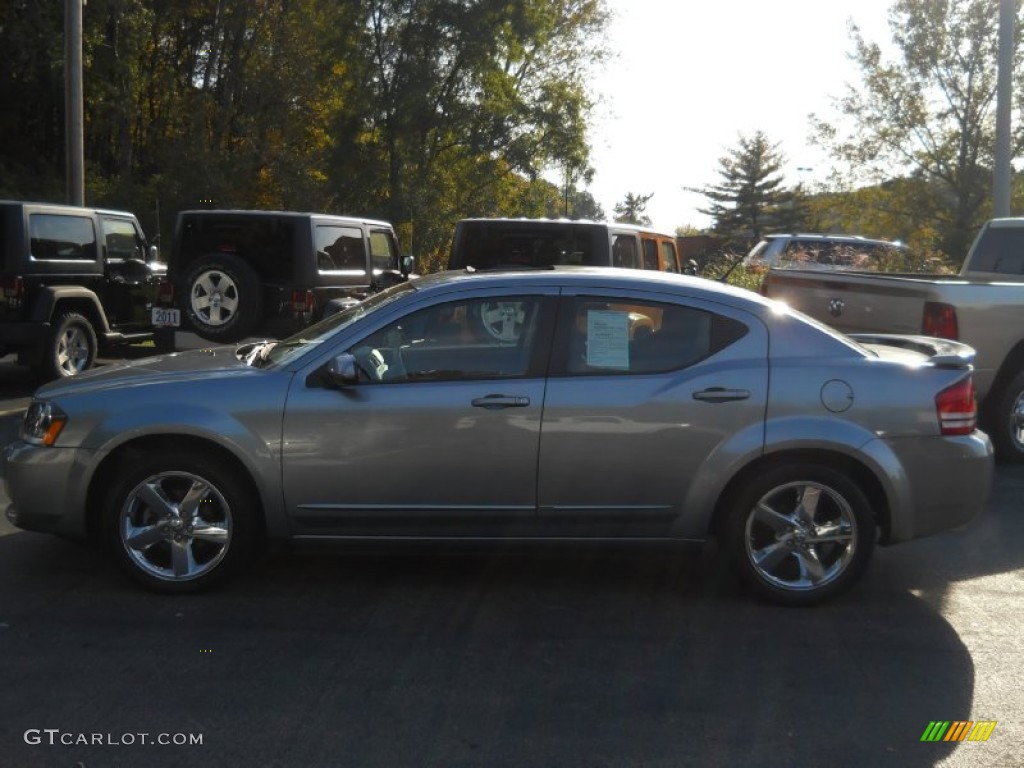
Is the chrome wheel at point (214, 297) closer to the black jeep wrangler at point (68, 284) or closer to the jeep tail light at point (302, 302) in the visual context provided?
the jeep tail light at point (302, 302)

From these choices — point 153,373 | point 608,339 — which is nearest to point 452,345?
point 608,339

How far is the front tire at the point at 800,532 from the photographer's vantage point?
18.4ft

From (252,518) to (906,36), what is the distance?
2497 cm

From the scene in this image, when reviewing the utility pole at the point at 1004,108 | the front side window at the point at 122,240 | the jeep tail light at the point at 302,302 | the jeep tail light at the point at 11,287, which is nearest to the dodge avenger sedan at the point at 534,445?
the jeep tail light at the point at 302,302

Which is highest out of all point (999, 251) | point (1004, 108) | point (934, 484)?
point (1004, 108)

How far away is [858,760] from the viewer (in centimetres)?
406

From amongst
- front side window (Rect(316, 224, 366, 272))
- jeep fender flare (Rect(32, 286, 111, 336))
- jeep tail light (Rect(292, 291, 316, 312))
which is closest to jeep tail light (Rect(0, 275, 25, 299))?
jeep fender flare (Rect(32, 286, 111, 336))

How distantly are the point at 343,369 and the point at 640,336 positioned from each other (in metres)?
1.42

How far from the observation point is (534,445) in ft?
18.2

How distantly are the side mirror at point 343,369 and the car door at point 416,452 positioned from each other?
9cm

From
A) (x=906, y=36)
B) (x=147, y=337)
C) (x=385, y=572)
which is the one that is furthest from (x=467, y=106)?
(x=385, y=572)

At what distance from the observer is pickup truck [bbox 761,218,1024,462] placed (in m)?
8.91

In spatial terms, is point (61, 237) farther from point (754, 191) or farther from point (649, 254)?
point (754, 191)

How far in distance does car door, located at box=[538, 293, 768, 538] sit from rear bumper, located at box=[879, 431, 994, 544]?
73 cm
